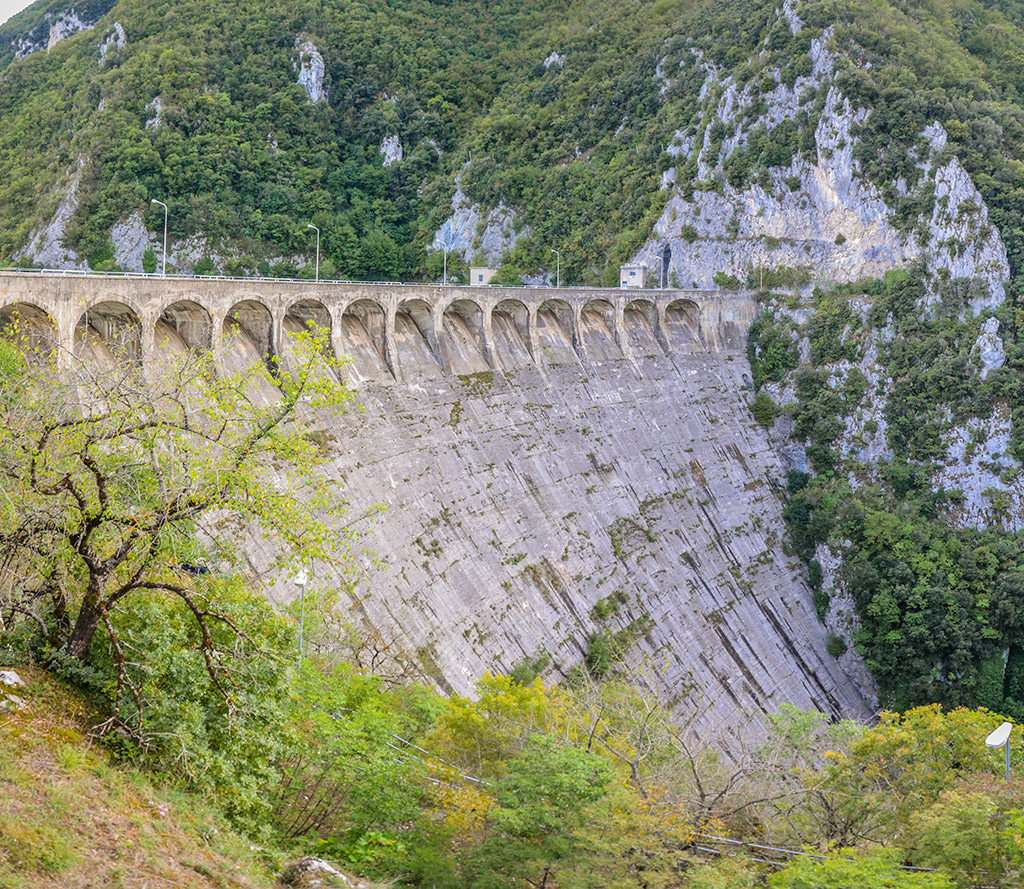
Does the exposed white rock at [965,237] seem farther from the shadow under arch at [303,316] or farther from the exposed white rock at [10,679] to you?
the exposed white rock at [10,679]

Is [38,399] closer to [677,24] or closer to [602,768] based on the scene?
[602,768]

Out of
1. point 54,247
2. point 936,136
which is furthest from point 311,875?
point 936,136

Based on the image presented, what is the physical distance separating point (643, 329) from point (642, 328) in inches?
3.7

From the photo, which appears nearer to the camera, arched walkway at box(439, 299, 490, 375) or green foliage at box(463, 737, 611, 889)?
green foliage at box(463, 737, 611, 889)

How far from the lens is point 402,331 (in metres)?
50.5

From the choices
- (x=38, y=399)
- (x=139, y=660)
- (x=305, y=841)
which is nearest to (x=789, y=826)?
(x=305, y=841)

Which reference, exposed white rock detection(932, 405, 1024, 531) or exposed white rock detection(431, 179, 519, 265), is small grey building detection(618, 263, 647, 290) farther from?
exposed white rock detection(932, 405, 1024, 531)

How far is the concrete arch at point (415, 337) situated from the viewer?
161ft

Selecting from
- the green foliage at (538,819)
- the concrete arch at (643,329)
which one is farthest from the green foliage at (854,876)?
the concrete arch at (643,329)

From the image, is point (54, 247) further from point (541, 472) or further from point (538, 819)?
point (538, 819)

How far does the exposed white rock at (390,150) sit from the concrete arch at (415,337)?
4947cm

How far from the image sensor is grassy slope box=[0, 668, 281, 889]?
39.7 ft

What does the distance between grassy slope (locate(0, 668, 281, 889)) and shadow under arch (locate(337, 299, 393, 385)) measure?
102 ft

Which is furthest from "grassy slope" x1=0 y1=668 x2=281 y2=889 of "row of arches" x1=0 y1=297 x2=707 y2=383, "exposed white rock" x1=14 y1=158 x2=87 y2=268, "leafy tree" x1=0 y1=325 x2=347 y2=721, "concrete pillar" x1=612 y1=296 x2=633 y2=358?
"exposed white rock" x1=14 y1=158 x2=87 y2=268
